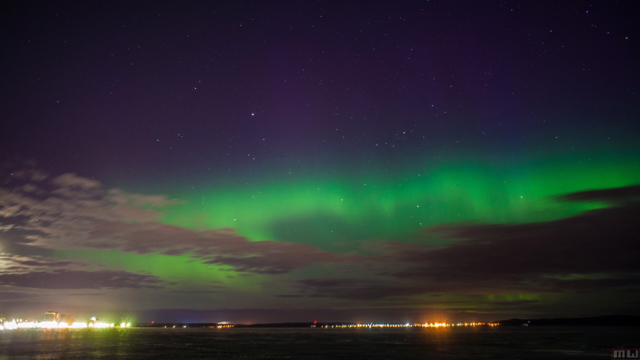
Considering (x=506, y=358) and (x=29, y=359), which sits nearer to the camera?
(x=29, y=359)

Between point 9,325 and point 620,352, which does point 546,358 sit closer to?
point 620,352

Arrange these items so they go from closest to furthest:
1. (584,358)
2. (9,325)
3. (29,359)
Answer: (29,359) → (584,358) → (9,325)

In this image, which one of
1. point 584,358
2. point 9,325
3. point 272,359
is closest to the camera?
point 272,359

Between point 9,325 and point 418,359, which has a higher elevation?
point 418,359

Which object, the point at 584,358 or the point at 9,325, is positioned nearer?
the point at 584,358

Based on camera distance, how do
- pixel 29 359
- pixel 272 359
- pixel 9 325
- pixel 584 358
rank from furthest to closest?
pixel 9 325
pixel 584 358
pixel 272 359
pixel 29 359

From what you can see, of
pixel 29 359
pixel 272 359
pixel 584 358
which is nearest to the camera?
pixel 29 359

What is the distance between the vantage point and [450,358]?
44.1 metres

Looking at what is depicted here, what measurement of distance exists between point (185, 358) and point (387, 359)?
804 inches

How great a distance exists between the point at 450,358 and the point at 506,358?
5.78 m

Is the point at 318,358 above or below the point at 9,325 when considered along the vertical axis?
above

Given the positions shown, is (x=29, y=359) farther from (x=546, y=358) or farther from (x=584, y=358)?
(x=584, y=358)

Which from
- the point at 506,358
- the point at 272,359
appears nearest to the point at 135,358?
the point at 272,359

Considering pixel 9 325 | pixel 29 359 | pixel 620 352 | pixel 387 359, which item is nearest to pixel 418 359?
pixel 387 359
